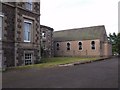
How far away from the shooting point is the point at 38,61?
2330cm

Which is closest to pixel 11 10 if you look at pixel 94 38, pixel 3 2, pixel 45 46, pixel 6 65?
pixel 3 2

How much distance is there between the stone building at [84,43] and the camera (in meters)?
43.5

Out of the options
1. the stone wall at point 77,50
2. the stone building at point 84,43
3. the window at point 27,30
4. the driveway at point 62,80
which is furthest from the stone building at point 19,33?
the stone building at point 84,43

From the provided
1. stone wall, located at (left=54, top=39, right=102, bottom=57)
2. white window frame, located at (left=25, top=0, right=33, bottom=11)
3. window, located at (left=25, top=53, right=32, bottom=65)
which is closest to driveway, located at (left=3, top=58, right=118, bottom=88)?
window, located at (left=25, top=53, right=32, bottom=65)

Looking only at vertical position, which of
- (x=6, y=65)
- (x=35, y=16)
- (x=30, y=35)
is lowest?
(x=6, y=65)

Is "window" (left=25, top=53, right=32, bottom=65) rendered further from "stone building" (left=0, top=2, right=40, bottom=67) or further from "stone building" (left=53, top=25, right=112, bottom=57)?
"stone building" (left=53, top=25, right=112, bottom=57)

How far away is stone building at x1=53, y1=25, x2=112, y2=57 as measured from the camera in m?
43.5

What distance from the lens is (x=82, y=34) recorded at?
47125mm

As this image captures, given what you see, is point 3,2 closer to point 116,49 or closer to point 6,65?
point 6,65

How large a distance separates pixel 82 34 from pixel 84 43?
3.01 meters

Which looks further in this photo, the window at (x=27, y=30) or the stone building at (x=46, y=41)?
the stone building at (x=46, y=41)

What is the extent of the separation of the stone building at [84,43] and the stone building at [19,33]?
22338 mm

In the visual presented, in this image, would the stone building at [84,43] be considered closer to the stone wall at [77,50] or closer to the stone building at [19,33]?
the stone wall at [77,50]

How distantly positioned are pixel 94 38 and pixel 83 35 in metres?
3.71
